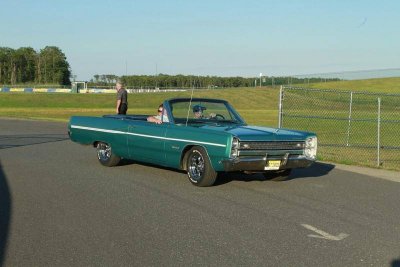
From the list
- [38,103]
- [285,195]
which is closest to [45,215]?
[285,195]

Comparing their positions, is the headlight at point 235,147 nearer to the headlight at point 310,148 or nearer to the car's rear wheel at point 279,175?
the headlight at point 310,148

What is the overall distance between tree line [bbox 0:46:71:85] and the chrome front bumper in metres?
138

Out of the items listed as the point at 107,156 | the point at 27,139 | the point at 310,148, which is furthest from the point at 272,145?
the point at 27,139

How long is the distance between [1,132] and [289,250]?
53.7 ft

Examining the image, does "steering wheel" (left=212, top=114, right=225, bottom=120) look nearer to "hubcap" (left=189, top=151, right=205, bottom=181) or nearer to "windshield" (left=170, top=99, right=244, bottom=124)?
"windshield" (left=170, top=99, right=244, bottom=124)

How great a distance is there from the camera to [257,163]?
27.9 feet

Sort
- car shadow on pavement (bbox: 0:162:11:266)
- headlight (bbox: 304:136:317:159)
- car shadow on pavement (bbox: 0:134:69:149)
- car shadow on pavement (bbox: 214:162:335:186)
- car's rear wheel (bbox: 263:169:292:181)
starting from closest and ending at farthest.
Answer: car shadow on pavement (bbox: 0:162:11:266)
headlight (bbox: 304:136:317:159)
car's rear wheel (bbox: 263:169:292:181)
car shadow on pavement (bbox: 214:162:335:186)
car shadow on pavement (bbox: 0:134:69:149)

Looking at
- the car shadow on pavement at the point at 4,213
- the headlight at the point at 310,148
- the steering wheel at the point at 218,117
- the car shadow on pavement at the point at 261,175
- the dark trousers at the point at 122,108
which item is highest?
the steering wheel at the point at 218,117

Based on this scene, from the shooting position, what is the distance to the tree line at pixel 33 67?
142750mm

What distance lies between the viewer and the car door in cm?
952

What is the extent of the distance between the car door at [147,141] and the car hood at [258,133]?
0.85 m

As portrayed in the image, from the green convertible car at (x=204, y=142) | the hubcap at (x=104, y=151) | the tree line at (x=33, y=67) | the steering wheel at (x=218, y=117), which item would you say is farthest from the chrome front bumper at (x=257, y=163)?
the tree line at (x=33, y=67)

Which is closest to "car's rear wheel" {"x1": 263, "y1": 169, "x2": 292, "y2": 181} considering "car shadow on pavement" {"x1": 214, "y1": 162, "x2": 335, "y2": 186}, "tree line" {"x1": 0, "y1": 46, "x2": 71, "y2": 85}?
"car shadow on pavement" {"x1": 214, "y1": 162, "x2": 335, "y2": 186}

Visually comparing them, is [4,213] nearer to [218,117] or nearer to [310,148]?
[218,117]
